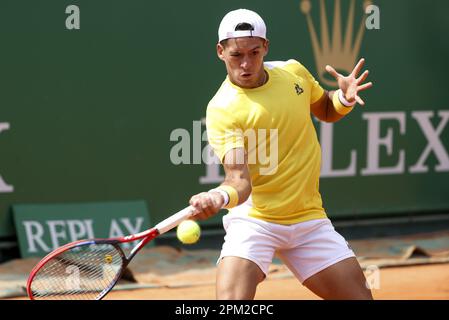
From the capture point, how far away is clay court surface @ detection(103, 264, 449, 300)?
6.58 m

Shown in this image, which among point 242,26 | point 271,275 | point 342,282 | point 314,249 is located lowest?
point 271,275

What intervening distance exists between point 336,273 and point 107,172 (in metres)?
3.43

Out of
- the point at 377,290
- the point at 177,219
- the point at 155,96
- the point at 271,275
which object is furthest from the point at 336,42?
the point at 177,219

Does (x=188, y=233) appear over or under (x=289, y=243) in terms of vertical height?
over

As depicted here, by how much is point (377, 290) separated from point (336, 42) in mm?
2289

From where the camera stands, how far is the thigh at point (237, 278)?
413 cm

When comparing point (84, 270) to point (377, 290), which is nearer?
point (84, 270)

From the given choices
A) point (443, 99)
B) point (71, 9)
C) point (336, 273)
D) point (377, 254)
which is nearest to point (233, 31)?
point (336, 273)

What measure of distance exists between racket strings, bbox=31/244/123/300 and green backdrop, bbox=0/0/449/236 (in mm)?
2781

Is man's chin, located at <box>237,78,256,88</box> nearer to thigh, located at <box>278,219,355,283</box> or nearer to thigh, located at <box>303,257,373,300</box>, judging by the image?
thigh, located at <box>278,219,355,283</box>

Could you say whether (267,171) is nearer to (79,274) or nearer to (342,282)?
(342,282)

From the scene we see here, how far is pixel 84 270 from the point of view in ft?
14.6

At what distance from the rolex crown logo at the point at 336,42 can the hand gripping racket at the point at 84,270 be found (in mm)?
3956

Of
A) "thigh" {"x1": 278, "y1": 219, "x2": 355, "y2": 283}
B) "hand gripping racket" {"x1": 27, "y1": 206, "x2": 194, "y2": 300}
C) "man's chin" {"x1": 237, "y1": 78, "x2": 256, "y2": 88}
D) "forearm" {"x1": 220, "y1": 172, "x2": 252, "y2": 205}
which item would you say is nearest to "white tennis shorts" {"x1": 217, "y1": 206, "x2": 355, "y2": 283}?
"thigh" {"x1": 278, "y1": 219, "x2": 355, "y2": 283}
